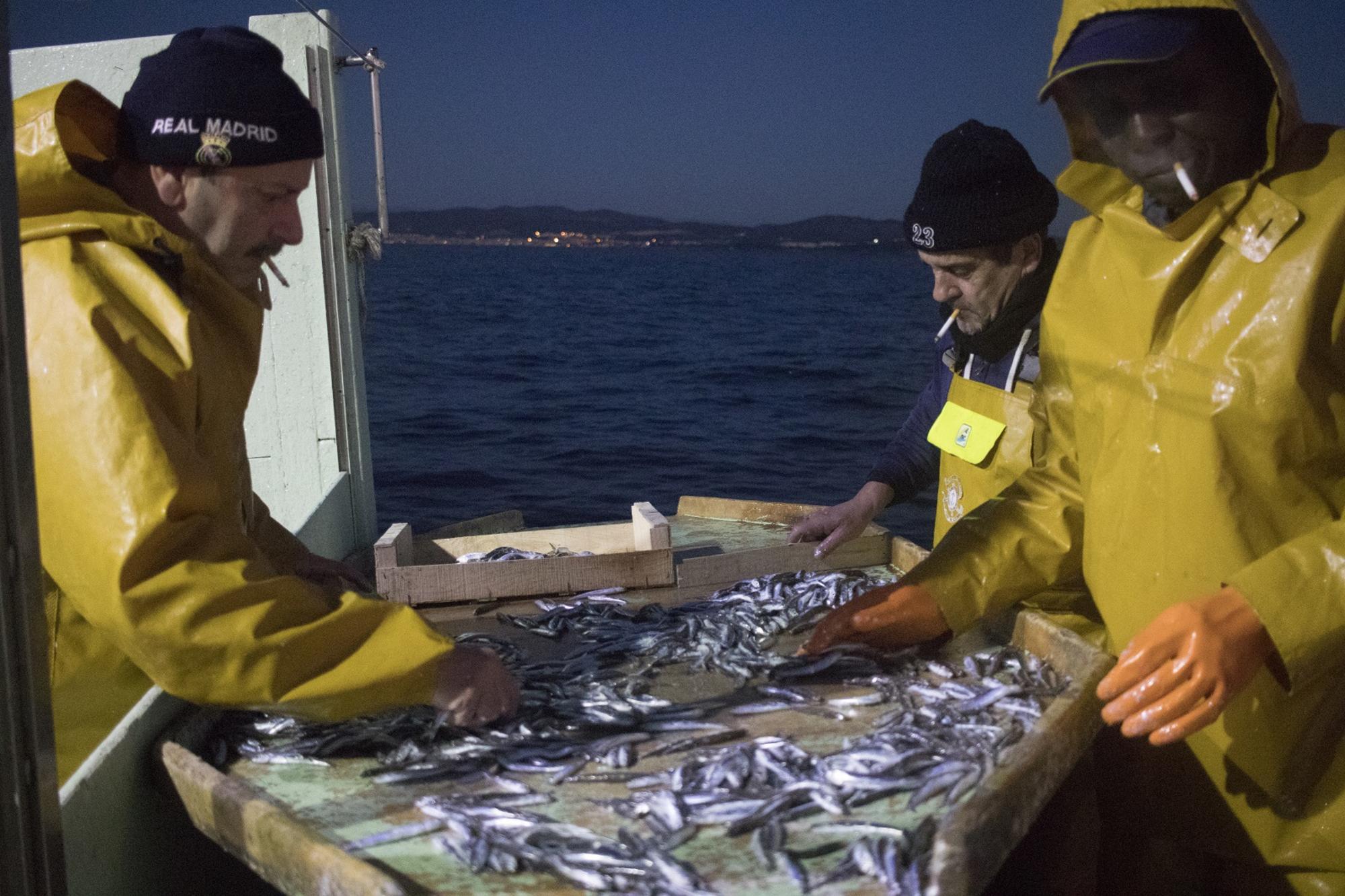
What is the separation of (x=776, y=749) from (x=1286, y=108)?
2.11 meters

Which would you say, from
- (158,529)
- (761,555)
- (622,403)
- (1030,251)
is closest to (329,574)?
(158,529)

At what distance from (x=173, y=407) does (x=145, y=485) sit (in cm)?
27

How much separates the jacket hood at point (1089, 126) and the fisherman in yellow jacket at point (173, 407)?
213 centimetres

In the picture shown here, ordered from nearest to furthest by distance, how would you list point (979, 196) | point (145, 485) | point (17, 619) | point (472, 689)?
point (17, 619) < point (145, 485) < point (472, 689) < point (979, 196)

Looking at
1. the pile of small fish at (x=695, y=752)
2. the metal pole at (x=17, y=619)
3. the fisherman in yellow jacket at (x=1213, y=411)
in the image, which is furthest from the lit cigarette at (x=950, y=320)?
the metal pole at (x=17, y=619)

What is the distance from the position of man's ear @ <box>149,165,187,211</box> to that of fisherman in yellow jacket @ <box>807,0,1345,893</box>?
234 cm

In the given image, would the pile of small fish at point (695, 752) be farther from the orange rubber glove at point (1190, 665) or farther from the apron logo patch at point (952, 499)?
the apron logo patch at point (952, 499)

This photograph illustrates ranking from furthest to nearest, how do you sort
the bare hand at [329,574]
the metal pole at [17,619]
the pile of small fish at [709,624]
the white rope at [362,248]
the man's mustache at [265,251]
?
the white rope at [362,248] < the bare hand at [329,574] < the pile of small fish at [709,624] < the man's mustache at [265,251] < the metal pole at [17,619]

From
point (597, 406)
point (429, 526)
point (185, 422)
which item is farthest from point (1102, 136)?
point (597, 406)

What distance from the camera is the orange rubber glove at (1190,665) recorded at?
276cm

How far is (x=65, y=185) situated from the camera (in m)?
2.90

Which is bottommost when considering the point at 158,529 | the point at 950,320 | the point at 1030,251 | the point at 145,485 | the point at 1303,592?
the point at 1303,592

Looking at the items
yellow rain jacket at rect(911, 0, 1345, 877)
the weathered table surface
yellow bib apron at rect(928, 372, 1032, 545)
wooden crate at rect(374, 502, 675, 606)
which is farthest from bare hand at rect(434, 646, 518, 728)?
yellow bib apron at rect(928, 372, 1032, 545)

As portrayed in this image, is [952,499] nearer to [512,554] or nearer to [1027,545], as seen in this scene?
[1027,545]
